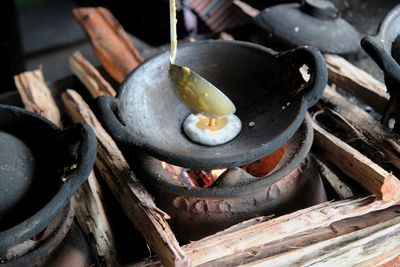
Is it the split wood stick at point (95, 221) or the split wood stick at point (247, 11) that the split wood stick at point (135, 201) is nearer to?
the split wood stick at point (95, 221)

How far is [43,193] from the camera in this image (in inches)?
49.2

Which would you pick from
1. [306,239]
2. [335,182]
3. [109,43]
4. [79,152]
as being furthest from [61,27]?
[306,239]

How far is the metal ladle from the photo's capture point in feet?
4.57

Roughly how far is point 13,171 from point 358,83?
3.81ft

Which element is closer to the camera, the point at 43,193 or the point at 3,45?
the point at 43,193

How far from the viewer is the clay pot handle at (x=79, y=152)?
1181 millimetres

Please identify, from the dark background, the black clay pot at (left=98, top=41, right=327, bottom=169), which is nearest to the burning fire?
the black clay pot at (left=98, top=41, right=327, bottom=169)

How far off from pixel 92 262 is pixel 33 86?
854 millimetres

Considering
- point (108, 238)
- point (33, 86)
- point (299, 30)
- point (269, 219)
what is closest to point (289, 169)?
point (269, 219)

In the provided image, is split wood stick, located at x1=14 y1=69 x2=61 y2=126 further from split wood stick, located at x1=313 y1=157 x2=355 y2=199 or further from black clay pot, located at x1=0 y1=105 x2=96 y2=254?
split wood stick, located at x1=313 y1=157 x2=355 y2=199

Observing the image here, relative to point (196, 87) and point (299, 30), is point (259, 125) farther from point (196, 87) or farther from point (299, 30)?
point (299, 30)

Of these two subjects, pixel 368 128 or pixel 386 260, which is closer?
pixel 386 260

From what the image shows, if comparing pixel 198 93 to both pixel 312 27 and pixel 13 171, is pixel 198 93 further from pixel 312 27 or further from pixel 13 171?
pixel 312 27

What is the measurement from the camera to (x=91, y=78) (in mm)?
2082
